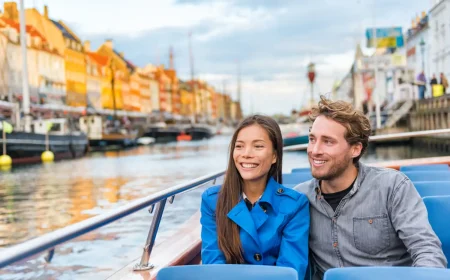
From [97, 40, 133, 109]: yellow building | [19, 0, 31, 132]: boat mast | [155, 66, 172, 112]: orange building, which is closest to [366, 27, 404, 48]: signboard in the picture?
[19, 0, 31, 132]: boat mast

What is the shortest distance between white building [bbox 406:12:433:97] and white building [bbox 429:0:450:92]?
161 cm

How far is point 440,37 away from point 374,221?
5471 cm

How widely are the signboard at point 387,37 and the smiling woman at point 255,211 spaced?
4949cm

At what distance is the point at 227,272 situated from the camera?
82.1 inches

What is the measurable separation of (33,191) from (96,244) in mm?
13650

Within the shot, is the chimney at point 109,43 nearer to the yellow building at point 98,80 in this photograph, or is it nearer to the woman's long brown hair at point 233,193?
the yellow building at point 98,80

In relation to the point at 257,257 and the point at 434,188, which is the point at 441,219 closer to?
the point at 434,188

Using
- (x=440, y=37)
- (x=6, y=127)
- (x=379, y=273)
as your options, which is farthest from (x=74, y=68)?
(x=379, y=273)

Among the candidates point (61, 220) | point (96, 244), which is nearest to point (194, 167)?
point (61, 220)

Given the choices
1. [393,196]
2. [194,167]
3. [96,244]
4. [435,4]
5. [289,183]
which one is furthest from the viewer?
[435,4]

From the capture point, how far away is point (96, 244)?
948 centimetres

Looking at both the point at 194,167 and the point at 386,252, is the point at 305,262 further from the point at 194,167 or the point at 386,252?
the point at 194,167

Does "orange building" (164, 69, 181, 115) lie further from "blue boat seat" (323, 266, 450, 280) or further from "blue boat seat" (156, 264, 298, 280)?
"blue boat seat" (323, 266, 450, 280)

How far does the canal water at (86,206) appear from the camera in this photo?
8109 mm
